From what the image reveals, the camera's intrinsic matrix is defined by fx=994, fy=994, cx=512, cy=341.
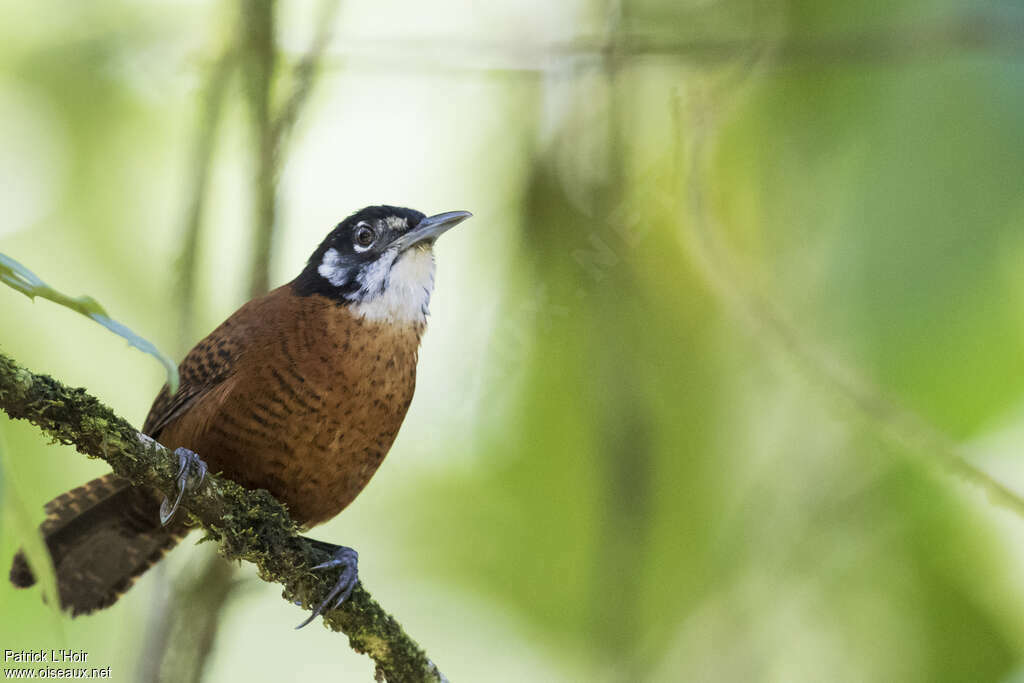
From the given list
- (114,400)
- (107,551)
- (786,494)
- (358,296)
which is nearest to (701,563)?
(786,494)

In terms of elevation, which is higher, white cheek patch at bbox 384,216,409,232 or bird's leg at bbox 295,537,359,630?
white cheek patch at bbox 384,216,409,232

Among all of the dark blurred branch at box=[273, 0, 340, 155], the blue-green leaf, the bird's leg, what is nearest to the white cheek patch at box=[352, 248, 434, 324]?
the dark blurred branch at box=[273, 0, 340, 155]

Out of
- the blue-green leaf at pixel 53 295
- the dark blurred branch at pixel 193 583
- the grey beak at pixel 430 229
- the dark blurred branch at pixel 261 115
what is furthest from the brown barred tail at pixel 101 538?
the blue-green leaf at pixel 53 295

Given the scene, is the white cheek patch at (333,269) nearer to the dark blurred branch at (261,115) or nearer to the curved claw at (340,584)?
the dark blurred branch at (261,115)

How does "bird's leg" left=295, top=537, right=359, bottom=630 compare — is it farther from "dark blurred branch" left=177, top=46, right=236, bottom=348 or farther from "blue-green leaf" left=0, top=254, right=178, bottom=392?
"blue-green leaf" left=0, top=254, right=178, bottom=392

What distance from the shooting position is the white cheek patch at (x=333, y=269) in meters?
4.35

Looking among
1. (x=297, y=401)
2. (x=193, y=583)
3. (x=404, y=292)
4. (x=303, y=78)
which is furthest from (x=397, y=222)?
(x=193, y=583)

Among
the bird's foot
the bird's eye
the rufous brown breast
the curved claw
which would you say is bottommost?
the bird's foot

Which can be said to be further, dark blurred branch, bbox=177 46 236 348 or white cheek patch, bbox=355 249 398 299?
white cheek patch, bbox=355 249 398 299

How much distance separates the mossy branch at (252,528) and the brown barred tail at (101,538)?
3.54 ft

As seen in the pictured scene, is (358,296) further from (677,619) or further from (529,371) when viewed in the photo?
(677,619)

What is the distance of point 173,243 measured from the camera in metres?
4.25

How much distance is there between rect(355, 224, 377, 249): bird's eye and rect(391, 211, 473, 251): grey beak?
0.44 feet

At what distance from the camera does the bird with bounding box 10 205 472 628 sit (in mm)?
3859
